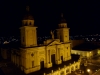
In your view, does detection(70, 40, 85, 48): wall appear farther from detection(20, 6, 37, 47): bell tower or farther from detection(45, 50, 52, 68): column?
detection(20, 6, 37, 47): bell tower

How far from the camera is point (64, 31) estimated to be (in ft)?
130

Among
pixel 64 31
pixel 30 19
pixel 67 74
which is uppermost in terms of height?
pixel 30 19

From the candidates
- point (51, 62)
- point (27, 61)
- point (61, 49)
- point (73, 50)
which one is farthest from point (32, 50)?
point (73, 50)

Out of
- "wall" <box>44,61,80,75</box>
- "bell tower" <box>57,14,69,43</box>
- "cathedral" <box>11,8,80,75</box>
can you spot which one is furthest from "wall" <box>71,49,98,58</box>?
"bell tower" <box>57,14,69,43</box>

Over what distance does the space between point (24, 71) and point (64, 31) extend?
18.3 metres

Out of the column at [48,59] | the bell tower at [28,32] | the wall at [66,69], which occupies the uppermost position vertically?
the bell tower at [28,32]

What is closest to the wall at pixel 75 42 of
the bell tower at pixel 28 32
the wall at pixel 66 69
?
the wall at pixel 66 69

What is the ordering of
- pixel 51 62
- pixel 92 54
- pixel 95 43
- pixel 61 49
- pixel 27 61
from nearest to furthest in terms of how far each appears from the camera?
Result: pixel 27 61, pixel 51 62, pixel 61 49, pixel 92 54, pixel 95 43

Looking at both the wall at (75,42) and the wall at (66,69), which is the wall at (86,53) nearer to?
the wall at (75,42)

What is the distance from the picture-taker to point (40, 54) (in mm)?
32000

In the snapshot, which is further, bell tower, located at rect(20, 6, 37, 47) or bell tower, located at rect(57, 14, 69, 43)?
bell tower, located at rect(57, 14, 69, 43)

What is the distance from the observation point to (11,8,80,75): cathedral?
29281 millimetres

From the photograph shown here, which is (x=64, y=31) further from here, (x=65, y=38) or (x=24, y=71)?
(x=24, y=71)

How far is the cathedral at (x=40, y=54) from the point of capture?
96.1 feet
